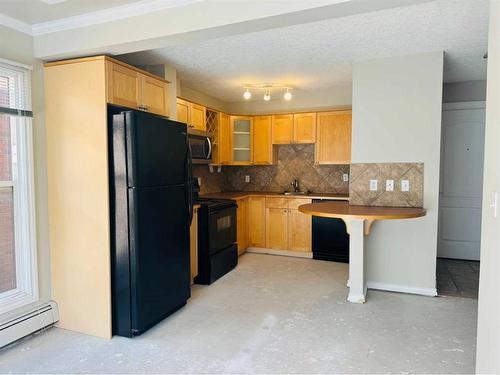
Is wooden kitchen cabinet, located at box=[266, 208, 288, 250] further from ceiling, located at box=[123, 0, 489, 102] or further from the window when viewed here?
the window

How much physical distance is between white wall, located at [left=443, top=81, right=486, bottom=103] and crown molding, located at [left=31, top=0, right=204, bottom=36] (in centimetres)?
404

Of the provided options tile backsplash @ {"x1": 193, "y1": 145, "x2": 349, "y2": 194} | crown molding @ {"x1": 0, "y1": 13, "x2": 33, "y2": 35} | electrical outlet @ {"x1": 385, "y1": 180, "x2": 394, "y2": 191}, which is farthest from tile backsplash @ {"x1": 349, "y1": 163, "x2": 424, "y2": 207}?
crown molding @ {"x1": 0, "y1": 13, "x2": 33, "y2": 35}

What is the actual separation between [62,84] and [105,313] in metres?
1.83

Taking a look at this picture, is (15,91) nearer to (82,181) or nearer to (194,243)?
(82,181)

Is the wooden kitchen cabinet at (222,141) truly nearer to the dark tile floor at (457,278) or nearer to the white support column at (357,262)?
the white support column at (357,262)

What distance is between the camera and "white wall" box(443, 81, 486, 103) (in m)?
4.68

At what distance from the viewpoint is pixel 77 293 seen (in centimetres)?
285

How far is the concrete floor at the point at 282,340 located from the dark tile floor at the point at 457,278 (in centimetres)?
25

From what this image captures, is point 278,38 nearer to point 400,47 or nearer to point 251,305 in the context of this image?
point 400,47

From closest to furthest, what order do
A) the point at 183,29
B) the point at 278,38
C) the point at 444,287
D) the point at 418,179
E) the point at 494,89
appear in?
the point at 494,89, the point at 183,29, the point at 278,38, the point at 418,179, the point at 444,287

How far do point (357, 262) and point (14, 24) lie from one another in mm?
3500

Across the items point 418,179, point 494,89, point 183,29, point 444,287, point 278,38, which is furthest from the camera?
point 444,287

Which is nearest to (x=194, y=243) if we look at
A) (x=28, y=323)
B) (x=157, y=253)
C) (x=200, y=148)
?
(x=157, y=253)

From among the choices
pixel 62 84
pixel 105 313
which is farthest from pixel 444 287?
pixel 62 84
